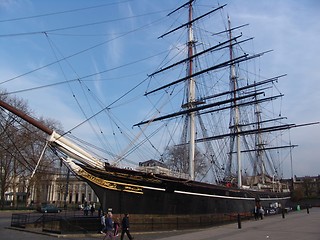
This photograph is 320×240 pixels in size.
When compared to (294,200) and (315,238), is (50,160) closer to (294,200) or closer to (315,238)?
(315,238)

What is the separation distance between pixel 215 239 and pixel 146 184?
21.1 ft

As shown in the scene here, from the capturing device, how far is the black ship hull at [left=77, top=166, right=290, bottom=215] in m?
17.6

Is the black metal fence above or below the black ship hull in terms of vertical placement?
below

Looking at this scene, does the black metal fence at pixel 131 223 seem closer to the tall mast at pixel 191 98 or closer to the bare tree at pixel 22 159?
the tall mast at pixel 191 98

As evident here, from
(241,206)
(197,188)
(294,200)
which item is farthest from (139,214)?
(294,200)

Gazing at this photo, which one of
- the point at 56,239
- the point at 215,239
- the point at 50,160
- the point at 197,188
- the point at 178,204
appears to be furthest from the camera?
the point at 50,160

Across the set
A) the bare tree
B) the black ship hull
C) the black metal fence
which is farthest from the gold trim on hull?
the bare tree

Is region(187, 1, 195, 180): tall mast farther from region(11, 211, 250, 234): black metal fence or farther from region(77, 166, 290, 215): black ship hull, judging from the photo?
region(11, 211, 250, 234): black metal fence

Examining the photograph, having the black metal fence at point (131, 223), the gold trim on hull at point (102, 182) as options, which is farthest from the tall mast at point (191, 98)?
the gold trim on hull at point (102, 182)

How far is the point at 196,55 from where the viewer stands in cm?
2797

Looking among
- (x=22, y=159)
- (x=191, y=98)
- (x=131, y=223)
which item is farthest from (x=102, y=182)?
(x=22, y=159)

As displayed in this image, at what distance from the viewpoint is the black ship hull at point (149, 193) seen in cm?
1762

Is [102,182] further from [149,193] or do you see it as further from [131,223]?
[149,193]

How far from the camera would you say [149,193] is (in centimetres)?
1877
